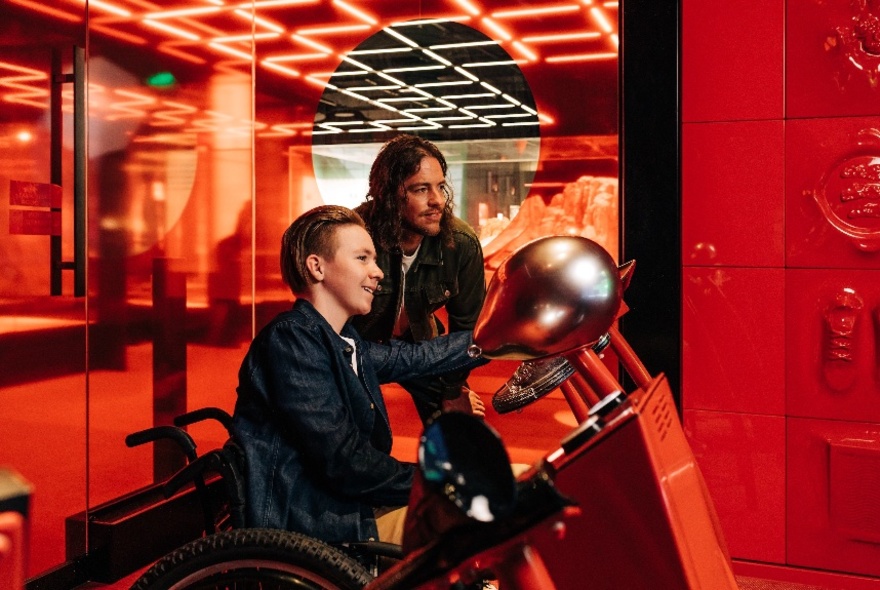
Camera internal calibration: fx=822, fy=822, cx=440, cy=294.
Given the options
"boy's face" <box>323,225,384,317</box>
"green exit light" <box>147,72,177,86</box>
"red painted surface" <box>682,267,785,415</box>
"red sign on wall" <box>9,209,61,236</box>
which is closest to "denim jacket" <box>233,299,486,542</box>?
"boy's face" <box>323,225,384,317</box>

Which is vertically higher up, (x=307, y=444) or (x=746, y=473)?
(x=307, y=444)

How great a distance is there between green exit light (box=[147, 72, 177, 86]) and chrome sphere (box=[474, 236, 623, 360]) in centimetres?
327

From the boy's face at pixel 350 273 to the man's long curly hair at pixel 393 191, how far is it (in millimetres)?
895

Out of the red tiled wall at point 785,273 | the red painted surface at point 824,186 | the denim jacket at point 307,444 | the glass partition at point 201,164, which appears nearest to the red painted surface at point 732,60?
the red tiled wall at point 785,273

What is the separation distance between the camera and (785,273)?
3146 mm

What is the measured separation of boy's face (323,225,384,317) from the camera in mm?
1915

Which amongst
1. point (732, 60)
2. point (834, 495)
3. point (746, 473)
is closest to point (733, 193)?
point (732, 60)

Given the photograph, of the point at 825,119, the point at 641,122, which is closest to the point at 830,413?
the point at 825,119

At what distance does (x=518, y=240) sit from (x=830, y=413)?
1.48 m

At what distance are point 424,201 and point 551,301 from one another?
6.69 feet

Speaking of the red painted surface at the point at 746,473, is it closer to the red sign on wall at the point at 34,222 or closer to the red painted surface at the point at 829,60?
the red painted surface at the point at 829,60

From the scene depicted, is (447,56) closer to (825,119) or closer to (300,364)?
(825,119)

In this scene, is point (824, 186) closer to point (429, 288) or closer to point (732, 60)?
point (732, 60)

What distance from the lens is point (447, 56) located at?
3.96 meters
